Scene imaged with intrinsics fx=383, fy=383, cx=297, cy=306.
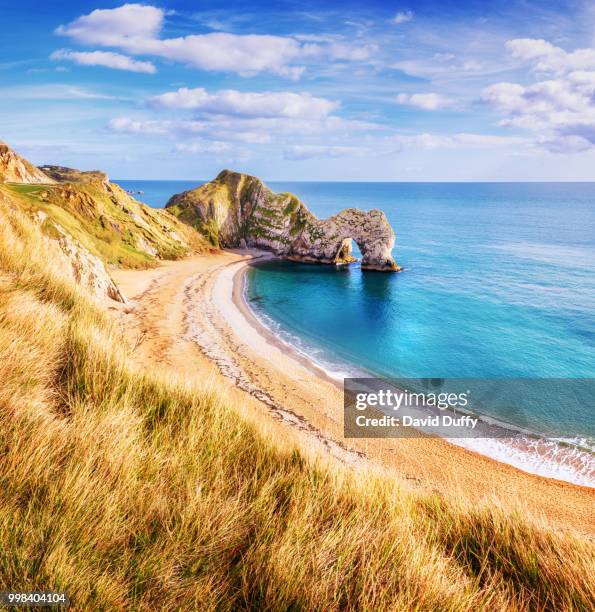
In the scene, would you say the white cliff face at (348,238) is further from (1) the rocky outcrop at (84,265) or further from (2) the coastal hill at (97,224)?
(1) the rocky outcrop at (84,265)

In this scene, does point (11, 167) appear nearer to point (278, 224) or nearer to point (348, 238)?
point (278, 224)

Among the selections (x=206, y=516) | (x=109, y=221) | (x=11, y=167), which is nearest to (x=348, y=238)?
(x=109, y=221)

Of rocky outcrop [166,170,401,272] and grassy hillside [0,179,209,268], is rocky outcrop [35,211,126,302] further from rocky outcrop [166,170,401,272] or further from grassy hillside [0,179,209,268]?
rocky outcrop [166,170,401,272]

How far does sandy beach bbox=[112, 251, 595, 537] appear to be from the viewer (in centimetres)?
1109

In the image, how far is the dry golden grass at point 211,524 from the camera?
2670mm

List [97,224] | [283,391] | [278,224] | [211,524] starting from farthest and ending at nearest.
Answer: [278,224] < [97,224] < [283,391] < [211,524]

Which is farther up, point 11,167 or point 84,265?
point 11,167

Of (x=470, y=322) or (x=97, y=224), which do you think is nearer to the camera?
(x=470, y=322)

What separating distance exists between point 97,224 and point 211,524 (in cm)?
5026

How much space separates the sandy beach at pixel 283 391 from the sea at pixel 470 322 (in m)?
1.52

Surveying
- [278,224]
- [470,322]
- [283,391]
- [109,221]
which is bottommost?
[283,391]

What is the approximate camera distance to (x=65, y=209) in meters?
42.8

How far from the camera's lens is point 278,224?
69.9 m

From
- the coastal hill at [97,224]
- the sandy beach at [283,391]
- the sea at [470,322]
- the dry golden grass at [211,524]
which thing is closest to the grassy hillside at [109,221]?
the coastal hill at [97,224]
